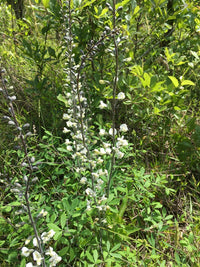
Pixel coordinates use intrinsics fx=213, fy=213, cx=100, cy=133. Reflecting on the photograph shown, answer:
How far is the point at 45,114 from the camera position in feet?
11.3

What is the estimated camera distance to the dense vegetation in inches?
74.4

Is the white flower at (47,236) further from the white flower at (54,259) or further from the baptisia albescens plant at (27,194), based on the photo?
the white flower at (54,259)

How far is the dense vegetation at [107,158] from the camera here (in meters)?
1.89

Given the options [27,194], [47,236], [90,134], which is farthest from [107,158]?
[27,194]

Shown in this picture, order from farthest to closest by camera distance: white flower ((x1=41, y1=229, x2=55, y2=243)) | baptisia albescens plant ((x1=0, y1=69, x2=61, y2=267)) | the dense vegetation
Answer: the dense vegetation
white flower ((x1=41, y1=229, x2=55, y2=243))
baptisia albescens plant ((x1=0, y1=69, x2=61, y2=267))

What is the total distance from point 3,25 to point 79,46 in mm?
3494

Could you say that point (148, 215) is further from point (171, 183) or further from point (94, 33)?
point (94, 33)

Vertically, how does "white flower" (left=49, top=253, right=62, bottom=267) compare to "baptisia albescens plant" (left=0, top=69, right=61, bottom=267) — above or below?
below

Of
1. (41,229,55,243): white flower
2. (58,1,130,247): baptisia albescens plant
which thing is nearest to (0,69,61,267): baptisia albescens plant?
(41,229,55,243): white flower

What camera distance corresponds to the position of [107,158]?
8.26ft

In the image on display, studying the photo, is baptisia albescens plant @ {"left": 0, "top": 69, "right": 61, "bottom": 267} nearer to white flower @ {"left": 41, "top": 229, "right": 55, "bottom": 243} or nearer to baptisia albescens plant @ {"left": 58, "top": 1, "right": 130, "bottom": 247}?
white flower @ {"left": 41, "top": 229, "right": 55, "bottom": 243}

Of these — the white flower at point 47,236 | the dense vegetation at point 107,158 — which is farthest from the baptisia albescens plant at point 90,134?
the white flower at point 47,236

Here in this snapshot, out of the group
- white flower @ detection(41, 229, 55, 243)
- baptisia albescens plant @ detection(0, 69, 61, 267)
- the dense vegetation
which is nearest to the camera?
→ baptisia albescens plant @ detection(0, 69, 61, 267)

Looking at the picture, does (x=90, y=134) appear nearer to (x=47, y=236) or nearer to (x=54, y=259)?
(x=47, y=236)
